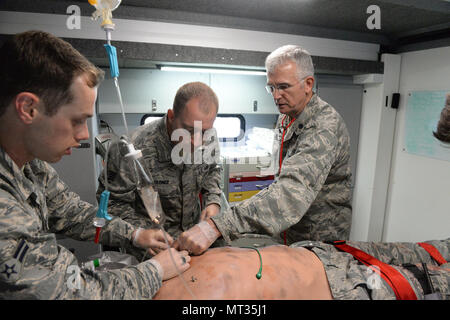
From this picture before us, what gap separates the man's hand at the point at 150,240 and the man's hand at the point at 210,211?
0.37 meters

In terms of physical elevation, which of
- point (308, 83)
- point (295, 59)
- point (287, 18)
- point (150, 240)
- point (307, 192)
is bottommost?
point (150, 240)

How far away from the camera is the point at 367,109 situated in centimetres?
340

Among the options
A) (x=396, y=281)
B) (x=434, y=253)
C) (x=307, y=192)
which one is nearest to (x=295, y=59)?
(x=307, y=192)

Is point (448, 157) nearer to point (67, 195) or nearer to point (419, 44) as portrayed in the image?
point (419, 44)

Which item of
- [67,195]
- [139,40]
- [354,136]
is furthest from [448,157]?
[67,195]

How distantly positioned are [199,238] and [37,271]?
0.62 m

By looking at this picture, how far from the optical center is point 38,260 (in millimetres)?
806

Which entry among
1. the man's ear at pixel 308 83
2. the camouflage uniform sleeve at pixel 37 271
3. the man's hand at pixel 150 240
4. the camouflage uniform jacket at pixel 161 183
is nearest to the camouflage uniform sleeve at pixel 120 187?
the camouflage uniform jacket at pixel 161 183

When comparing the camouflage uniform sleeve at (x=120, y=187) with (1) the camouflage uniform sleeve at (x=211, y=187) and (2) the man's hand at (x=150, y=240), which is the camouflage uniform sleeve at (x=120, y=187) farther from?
(1) the camouflage uniform sleeve at (x=211, y=187)

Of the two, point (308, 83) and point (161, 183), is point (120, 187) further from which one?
point (308, 83)

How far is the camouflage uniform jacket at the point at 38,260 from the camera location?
2.46ft

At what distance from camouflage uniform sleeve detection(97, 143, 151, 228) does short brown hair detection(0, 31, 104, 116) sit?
72 cm

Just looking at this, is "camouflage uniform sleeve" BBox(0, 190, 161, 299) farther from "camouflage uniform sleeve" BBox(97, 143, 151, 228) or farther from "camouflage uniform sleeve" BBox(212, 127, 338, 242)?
"camouflage uniform sleeve" BBox(97, 143, 151, 228)

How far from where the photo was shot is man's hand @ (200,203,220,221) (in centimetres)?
169
